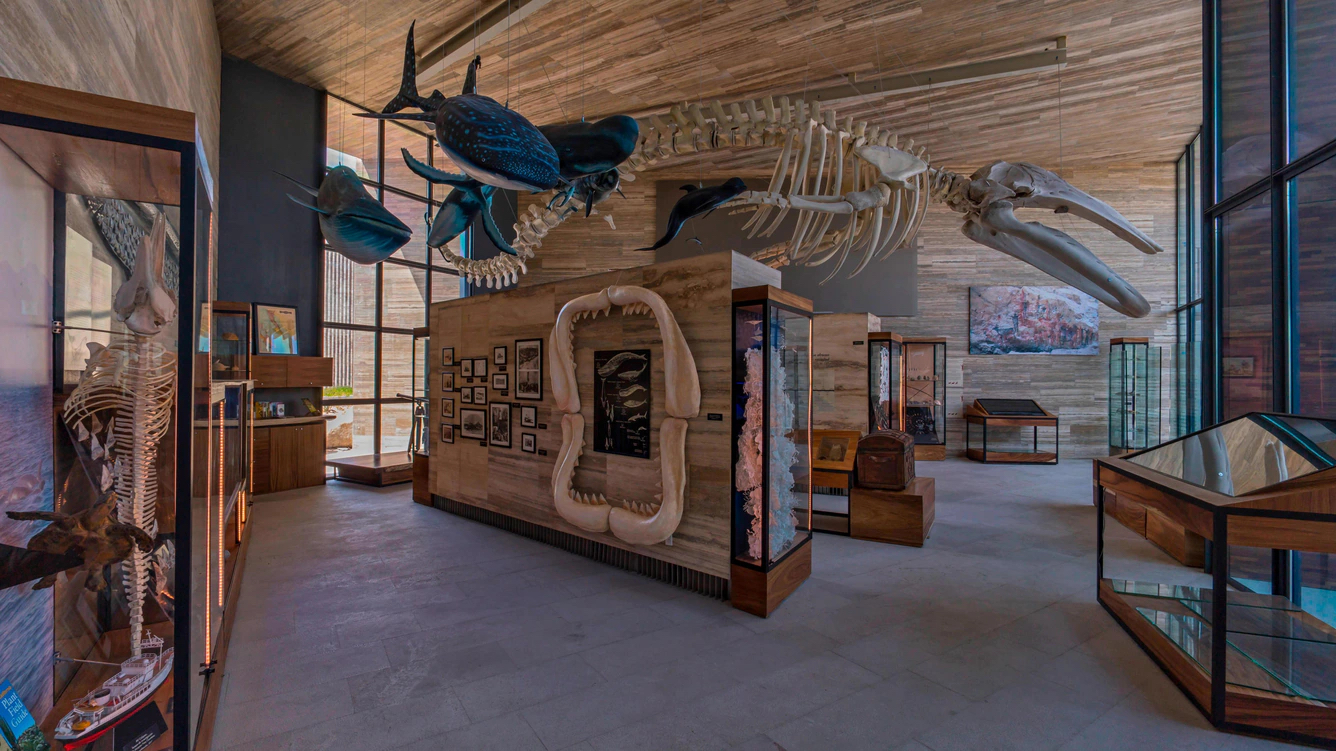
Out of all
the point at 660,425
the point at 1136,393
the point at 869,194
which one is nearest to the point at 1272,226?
the point at 869,194

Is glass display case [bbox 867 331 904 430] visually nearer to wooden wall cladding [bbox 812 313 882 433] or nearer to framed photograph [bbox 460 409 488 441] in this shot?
wooden wall cladding [bbox 812 313 882 433]

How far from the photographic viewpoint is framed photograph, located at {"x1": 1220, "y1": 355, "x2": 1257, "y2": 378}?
14.0 ft

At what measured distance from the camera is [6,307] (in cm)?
144

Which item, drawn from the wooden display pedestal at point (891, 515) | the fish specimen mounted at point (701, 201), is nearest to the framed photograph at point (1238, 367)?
the wooden display pedestal at point (891, 515)

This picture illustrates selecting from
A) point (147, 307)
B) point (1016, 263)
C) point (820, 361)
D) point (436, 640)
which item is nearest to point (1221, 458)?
point (436, 640)

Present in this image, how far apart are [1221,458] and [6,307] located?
5.24m

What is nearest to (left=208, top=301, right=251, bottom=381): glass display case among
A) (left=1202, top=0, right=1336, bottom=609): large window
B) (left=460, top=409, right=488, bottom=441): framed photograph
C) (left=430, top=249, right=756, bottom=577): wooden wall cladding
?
(left=430, top=249, right=756, bottom=577): wooden wall cladding

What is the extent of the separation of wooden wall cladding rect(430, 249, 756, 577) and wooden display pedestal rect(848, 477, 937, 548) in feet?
7.37

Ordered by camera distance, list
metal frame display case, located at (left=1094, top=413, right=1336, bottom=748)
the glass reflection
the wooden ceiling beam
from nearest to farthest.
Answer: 1. metal frame display case, located at (left=1094, top=413, right=1336, bottom=748)
2. the glass reflection
3. the wooden ceiling beam

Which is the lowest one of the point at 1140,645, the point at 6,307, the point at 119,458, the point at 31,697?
the point at 1140,645

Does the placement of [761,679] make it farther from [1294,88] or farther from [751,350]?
[1294,88]

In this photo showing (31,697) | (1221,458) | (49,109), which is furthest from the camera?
(1221,458)

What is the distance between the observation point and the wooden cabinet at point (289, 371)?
24.7ft

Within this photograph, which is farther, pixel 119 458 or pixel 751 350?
pixel 751 350
